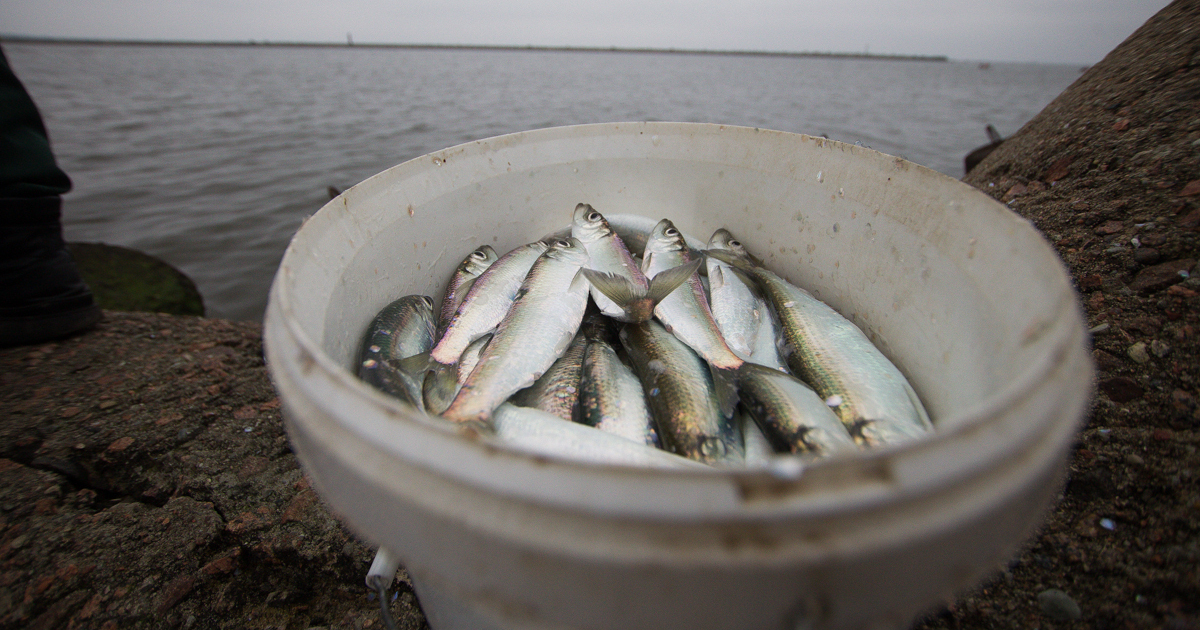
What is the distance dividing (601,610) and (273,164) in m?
11.0

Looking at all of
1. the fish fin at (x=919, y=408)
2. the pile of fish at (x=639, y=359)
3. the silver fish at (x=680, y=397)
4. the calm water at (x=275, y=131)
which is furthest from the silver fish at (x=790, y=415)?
the calm water at (x=275, y=131)

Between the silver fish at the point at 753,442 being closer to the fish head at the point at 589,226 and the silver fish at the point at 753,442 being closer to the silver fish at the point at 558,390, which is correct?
the silver fish at the point at 558,390

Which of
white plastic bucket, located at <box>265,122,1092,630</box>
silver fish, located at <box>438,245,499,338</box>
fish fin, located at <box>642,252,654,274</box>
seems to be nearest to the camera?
white plastic bucket, located at <box>265,122,1092,630</box>

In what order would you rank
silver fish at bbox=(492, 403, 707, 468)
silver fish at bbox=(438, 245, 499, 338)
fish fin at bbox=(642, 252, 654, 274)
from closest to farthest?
silver fish at bbox=(492, 403, 707, 468) → silver fish at bbox=(438, 245, 499, 338) → fish fin at bbox=(642, 252, 654, 274)

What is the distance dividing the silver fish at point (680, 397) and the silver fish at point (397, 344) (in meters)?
0.81

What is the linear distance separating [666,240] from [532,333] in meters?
0.96

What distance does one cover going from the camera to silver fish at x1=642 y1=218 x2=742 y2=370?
6.35 ft

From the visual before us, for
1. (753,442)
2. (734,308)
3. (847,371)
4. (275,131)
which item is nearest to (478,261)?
(734,308)

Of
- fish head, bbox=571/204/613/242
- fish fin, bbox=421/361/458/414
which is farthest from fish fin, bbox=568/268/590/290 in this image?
fish fin, bbox=421/361/458/414

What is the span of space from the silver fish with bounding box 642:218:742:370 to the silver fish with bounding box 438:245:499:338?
80 centimetres

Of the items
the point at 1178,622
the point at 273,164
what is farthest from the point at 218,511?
the point at 273,164

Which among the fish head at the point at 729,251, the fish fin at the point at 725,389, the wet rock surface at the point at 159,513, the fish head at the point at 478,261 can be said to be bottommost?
the wet rock surface at the point at 159,513

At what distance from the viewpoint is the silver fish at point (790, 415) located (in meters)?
1.43

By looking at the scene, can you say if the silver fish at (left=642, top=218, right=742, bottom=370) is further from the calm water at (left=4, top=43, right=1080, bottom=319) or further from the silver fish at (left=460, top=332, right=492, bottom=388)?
the calm water at (left=4, top=43, right=1080, bottom=319)
